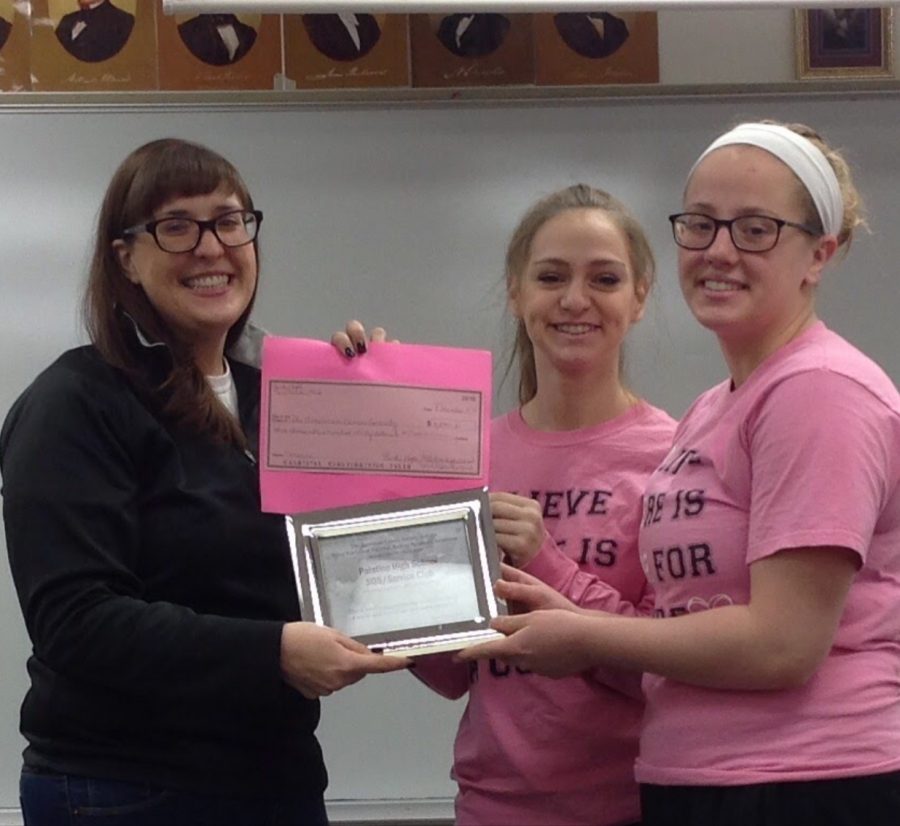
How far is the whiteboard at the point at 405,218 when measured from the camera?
9.39ft

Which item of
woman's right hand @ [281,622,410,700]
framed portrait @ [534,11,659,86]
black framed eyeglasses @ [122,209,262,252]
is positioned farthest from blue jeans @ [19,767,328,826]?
framed portrait @ [534,11,659,86]

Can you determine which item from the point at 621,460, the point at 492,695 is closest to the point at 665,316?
the point at 621,460

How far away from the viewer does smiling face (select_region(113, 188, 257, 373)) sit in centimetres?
170

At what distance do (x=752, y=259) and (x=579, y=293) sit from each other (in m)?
0.36

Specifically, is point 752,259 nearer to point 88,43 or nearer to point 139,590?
point 139,590

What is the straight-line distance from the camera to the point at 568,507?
179cm

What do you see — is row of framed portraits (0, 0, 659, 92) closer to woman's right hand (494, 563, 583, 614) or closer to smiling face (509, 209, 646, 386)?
smiling face (509, 209, 646, 386)

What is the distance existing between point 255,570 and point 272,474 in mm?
128

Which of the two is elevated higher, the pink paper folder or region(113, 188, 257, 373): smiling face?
region(113, 188, 257, 373): smiling face

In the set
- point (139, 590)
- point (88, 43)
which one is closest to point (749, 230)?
point (139, 590)

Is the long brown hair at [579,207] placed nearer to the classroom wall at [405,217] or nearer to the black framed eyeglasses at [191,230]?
the black framed eyeglasses at [191,230]

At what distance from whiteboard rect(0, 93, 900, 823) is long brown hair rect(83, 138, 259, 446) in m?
1.16

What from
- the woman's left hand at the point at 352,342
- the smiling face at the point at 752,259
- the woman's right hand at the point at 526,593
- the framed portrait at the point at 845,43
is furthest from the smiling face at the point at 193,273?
the framed portrait at the point at 845,43

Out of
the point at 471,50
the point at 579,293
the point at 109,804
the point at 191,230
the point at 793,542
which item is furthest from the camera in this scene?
the point at 471,50
